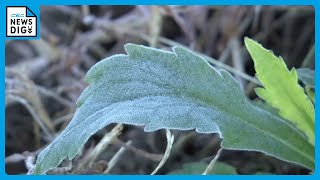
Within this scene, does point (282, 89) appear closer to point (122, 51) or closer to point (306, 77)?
point (306, 77)

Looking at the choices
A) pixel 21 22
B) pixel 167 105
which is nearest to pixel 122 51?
pixel 21 22

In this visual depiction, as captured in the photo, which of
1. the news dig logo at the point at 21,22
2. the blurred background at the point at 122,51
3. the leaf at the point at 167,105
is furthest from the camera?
the blurred background at the point at 122,51

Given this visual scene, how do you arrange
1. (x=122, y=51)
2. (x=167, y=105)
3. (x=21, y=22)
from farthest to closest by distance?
(x=122, y=51) → (x=21, y=22) → (x=167, y=105)

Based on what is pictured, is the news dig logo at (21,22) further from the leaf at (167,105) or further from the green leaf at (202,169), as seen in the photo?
the green leaf at (202,169)

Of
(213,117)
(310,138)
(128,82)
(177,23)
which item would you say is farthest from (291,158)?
A: (177,23)

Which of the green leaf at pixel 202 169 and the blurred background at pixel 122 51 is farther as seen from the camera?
the blurred background at pixel 122 51

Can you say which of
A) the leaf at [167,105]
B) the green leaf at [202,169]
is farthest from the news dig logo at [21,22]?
the green leaf at [202,169]

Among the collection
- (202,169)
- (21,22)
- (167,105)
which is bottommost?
(202,169)

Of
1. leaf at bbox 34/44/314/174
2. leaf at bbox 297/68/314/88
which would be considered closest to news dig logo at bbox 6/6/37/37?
leaf at bbox 34/44/314/174

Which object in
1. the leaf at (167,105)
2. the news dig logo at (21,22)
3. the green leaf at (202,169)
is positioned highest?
the news dig logo at (21,22)
